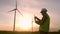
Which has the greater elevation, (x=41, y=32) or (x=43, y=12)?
(x=43, y=12)

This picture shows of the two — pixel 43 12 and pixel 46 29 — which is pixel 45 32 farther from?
pixel 43 12

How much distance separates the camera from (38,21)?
12.5m

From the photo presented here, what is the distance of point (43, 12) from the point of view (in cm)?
1243

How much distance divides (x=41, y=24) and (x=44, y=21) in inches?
7.7

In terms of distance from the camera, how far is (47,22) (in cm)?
1241

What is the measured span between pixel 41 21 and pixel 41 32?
0.51 meters

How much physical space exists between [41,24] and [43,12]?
1.85 feet

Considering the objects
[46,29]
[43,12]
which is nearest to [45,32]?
[46,29]

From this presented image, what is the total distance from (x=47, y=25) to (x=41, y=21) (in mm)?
344

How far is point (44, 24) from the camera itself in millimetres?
12383

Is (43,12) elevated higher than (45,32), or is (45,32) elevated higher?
(43,12)

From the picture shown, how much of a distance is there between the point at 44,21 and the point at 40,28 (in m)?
0.38

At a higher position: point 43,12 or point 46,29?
point 43,12

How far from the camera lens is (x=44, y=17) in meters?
12.4
